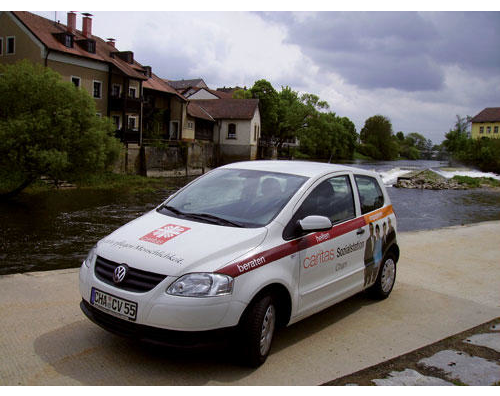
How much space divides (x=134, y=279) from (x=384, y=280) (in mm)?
3918

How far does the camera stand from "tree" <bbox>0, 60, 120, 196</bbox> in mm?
25547

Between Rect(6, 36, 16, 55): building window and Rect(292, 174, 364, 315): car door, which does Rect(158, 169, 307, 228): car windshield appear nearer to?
Rect(292, 174, 364, 315): car door

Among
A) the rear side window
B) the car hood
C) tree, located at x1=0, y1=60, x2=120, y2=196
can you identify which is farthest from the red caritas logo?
tree, located at x1=0, y1=60, x2=120, y2=196

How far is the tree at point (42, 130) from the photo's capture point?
25.5m

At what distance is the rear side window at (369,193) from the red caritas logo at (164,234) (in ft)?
8.33

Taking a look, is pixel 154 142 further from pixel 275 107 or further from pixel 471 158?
pixel 471 158

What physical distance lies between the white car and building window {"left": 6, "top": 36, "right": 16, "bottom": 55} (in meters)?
41.0

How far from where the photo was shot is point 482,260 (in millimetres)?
10008

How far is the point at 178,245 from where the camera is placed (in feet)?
14.4

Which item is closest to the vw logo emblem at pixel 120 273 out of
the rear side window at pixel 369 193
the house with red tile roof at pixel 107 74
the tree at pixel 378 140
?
the rear side window at pixel 369 193

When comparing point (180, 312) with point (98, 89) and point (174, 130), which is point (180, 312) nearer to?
point (98, 89)

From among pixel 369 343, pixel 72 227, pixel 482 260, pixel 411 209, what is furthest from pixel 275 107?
pixel 369 343

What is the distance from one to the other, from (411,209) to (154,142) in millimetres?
26305

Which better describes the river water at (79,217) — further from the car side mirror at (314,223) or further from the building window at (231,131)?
the building window at (231,131)
